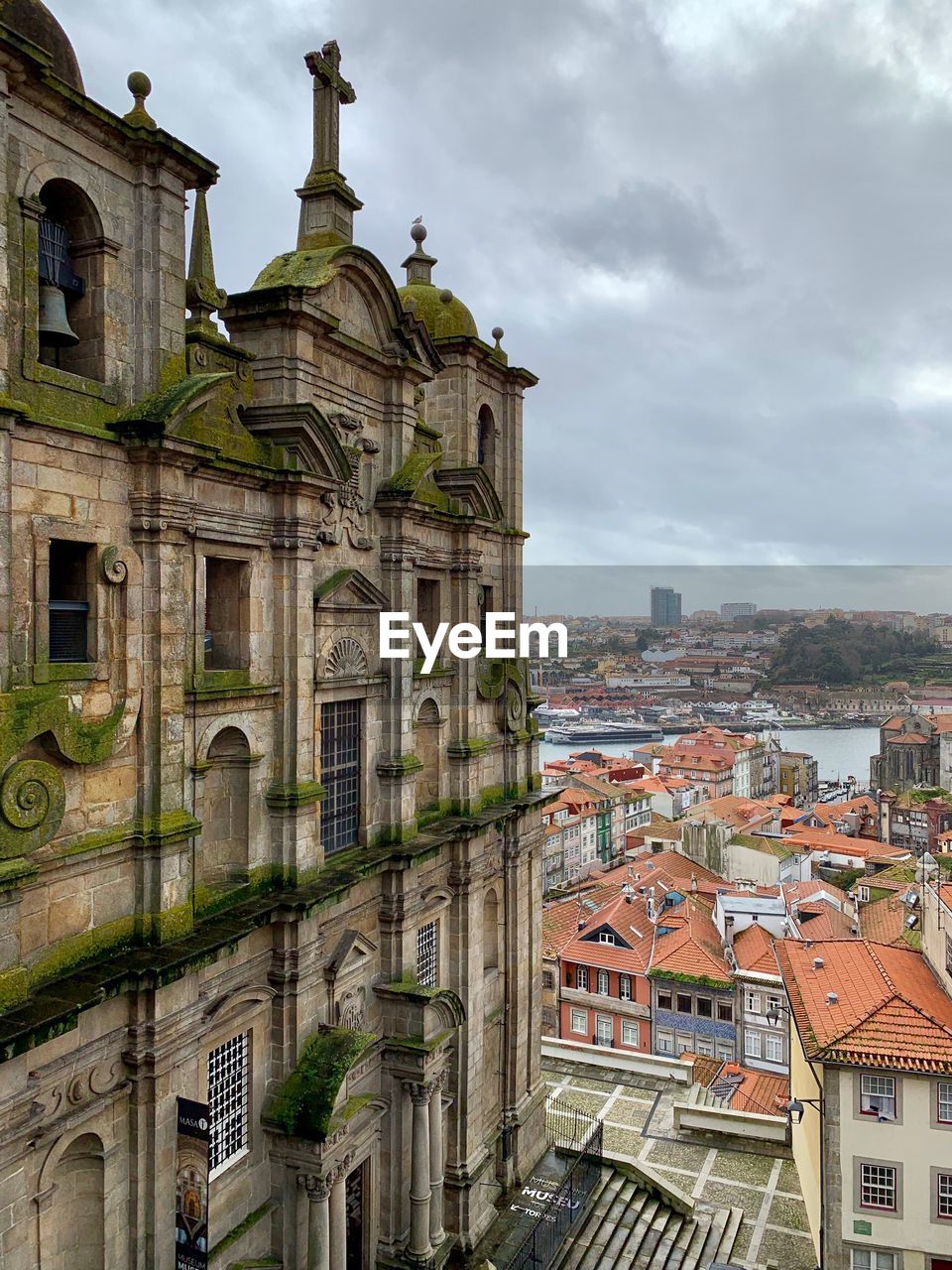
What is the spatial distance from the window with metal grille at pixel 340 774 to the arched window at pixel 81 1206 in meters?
6.60

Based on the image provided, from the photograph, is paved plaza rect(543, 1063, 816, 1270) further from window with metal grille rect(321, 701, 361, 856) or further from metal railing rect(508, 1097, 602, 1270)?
window with metal grille rect(321, 701, 361, 856)

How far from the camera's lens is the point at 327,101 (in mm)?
18094

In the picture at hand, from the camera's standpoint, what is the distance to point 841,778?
504 feet

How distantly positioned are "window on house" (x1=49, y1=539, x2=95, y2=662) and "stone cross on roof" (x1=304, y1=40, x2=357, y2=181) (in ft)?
35.3

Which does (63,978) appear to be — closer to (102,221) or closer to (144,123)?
(102,221)

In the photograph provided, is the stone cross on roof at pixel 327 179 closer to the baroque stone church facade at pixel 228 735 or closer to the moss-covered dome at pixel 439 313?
the baroque stone church facade at pixel 228 735

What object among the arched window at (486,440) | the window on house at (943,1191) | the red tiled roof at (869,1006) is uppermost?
the arched window at (486,440)

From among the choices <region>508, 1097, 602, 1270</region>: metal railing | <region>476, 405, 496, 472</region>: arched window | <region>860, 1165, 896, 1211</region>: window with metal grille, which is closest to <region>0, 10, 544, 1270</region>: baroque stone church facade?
<region>508, 1097, 602, 1270</region>: metal railing

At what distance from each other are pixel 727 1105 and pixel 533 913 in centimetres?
1301

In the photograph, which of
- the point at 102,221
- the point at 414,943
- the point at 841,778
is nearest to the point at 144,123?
the point at 102,221

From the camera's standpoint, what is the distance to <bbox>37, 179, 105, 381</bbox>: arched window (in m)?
11.9

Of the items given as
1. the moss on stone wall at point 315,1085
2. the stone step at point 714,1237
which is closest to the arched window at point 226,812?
the moss on stone wall at point 315,1085

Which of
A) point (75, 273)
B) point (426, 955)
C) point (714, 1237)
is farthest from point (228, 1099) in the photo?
point (714, 1237)

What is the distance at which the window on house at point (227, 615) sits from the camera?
14742 mm
